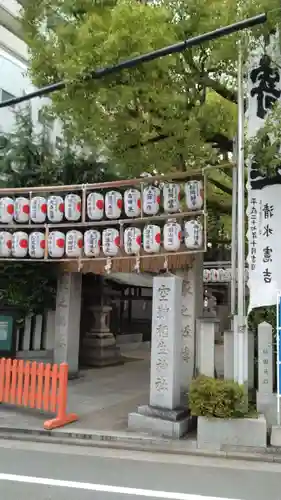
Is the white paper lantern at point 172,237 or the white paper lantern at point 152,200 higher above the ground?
the white paper lantern at point 152,200

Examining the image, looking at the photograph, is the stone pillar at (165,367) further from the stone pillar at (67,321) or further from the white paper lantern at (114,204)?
Result: the stone pillar at (67,321)

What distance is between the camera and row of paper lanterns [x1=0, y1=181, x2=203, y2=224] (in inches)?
385

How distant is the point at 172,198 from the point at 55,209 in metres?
3.14

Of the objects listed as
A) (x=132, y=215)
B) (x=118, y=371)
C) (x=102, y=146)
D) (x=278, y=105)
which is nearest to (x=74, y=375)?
(x=118, y=371)

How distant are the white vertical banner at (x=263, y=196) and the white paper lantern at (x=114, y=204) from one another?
128 inches

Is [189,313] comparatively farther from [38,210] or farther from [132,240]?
[38,210]

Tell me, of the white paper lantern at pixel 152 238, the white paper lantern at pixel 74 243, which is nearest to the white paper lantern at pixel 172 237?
the white paper lantern at pixel 152 238

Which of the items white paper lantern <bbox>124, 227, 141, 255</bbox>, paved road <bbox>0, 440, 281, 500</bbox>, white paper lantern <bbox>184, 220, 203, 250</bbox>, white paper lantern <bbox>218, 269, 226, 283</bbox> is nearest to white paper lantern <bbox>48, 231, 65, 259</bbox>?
white paper lantern <bbox>124, 227, 141, 255</bbox>

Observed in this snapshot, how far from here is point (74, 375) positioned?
12992mm

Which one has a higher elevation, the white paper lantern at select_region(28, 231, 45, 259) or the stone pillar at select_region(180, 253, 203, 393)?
the white paper lantern at select_region(28, 231, 45, 259)

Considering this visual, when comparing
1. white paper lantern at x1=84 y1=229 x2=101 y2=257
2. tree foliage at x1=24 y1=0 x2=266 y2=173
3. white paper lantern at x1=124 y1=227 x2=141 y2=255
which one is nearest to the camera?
tree foliage at x1=24 y1=0 x2=266 y2=173

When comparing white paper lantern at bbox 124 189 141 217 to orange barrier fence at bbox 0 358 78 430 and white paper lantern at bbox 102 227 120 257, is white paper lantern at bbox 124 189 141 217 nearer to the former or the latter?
white paper lantern at bbox 102 227 120 257

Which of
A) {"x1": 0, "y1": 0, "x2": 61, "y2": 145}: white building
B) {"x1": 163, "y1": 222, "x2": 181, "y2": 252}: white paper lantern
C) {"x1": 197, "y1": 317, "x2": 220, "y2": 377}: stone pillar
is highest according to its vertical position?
{"x1": 0, "y1": 0, "x2": 61, "y2": 145}: white building

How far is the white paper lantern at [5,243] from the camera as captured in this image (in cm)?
1197
